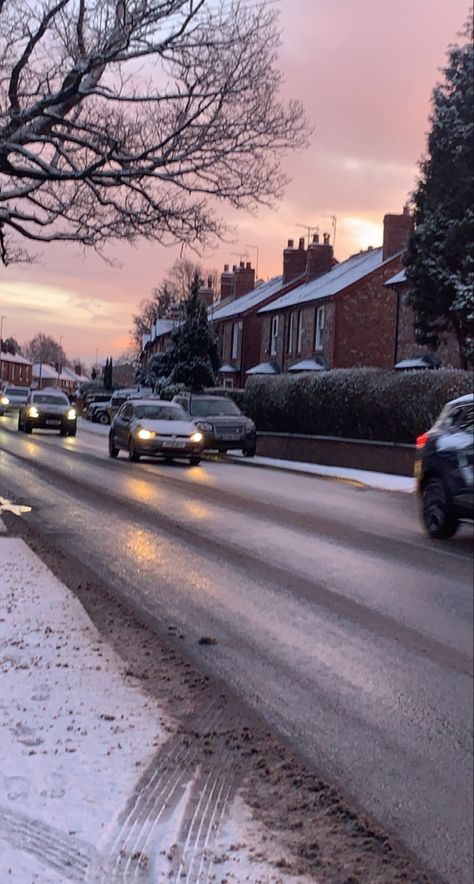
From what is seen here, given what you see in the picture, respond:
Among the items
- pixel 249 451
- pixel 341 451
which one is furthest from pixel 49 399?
pixel 341 451

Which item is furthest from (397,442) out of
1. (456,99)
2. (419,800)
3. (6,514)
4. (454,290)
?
(419,800)

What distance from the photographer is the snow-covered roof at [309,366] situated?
3756 cm

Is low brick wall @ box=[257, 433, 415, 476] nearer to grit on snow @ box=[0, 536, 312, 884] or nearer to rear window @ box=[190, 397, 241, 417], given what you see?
rear window @ box=[190, 397, 241, 417]

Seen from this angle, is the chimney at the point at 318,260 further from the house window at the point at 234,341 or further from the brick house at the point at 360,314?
the house window at the point at 234,341

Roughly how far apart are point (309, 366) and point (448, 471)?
28732 mm

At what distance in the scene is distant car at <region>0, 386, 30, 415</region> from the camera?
176 ft

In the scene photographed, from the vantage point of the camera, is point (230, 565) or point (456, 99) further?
point (456, 99)

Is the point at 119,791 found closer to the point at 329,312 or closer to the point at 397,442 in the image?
the point at 397,442

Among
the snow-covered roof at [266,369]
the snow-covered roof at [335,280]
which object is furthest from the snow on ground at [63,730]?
the snow-covered roof at [266,369]

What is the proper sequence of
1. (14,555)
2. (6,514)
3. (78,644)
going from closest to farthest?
(78,644) < (14,555) < (6,514)

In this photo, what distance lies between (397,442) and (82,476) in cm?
747

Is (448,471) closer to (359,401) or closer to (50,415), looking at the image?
(359,401)

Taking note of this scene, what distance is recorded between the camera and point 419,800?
346 centimetres

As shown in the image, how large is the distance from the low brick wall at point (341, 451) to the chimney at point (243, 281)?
3677 centimetres
